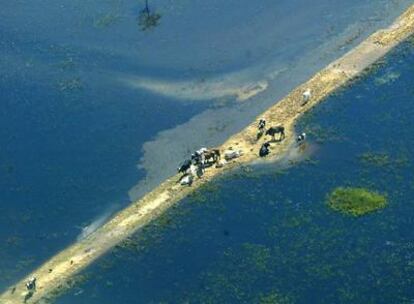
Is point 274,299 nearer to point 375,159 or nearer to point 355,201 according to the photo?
point 355,201

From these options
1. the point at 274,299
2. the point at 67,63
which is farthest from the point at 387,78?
the point at 67,63

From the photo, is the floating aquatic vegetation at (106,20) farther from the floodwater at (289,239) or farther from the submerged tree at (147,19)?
the floodwater at (289,239)

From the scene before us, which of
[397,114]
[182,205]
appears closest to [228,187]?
[182,205]

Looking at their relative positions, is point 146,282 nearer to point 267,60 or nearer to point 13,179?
point 13,179

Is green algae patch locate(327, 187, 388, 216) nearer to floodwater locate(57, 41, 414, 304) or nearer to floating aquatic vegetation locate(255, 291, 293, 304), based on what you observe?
floodwater locate(57, 41, 414, 304)

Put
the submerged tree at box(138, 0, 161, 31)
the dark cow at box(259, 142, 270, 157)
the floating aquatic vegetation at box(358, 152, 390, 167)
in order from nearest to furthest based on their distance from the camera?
the floating aquatic vegetation at box(358, 152, 390, 167) < the dark cow at box(259, 142, 270, 157) < the submerged tree at box(138, 0, 161, 31)

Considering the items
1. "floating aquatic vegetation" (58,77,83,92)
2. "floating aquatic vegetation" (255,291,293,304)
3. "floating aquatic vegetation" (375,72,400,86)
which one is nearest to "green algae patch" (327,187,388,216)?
"floating aquatic vegetation" (255,291,293,304)
